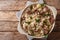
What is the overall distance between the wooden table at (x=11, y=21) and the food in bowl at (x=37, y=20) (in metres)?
0.10

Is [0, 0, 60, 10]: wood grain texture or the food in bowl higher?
[0, 0, 60, 10]: wood grain texture

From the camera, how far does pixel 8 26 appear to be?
1146mm

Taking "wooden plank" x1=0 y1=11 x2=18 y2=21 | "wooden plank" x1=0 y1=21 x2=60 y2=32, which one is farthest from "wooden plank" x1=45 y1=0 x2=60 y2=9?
"wooden plank" x1=0 y1=11 x2=18 y2=21

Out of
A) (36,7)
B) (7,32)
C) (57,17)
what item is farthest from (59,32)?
(7,32)

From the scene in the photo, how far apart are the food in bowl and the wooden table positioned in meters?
0.10

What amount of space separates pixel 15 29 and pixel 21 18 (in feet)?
0.37

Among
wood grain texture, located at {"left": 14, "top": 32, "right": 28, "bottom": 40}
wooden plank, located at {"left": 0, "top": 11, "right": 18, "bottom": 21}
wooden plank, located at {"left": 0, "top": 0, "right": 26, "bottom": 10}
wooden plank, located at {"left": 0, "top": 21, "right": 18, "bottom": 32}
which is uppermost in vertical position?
wooden plank, located at {"left": 0, "top": 0, "right": 26, "bottom": 10}

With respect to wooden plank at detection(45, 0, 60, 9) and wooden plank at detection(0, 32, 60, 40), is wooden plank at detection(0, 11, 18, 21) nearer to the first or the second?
wooden plank at detection(0, 32, 60, 40)

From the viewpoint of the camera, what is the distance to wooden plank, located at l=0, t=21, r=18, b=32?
3.73 ft

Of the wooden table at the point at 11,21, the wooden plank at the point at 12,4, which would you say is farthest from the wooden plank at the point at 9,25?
the wooden plank at the point at 12,4

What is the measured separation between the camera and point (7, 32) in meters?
1.13

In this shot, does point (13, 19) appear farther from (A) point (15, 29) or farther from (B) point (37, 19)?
(B) point (37, 19)

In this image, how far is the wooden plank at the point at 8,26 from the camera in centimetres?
114

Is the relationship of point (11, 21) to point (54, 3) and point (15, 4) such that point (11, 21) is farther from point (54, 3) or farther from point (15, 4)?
point (54, 3)
